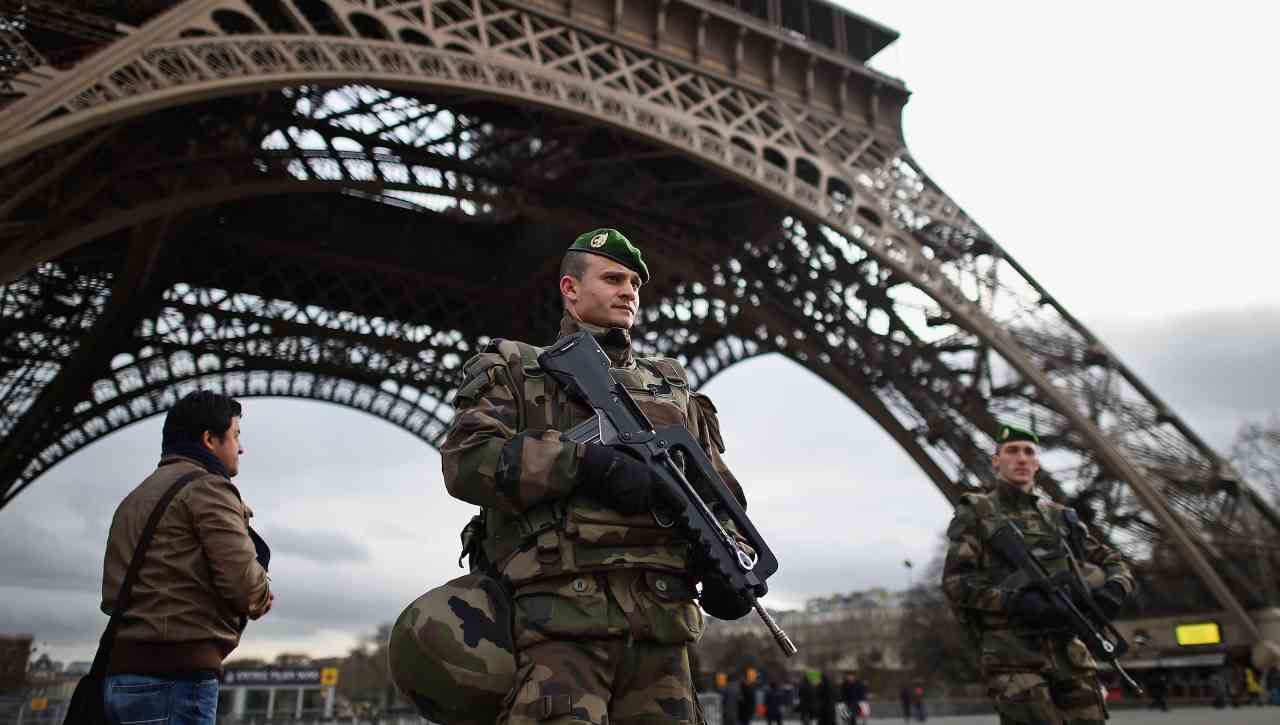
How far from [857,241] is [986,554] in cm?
1135

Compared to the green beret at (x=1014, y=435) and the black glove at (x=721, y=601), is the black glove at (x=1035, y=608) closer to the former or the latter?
the green beret at (x=1014, y=435)

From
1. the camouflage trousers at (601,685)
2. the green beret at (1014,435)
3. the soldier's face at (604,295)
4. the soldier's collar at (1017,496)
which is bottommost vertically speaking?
the camouflage trousers at (601,685)

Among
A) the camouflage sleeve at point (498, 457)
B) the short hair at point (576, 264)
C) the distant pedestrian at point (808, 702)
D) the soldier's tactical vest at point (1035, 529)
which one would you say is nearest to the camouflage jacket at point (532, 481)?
the camouflage sleeve at point (498, 457)

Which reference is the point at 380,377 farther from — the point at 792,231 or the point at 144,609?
the point at 144,609

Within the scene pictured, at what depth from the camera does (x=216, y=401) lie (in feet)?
11.8

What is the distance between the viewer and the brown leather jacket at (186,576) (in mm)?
3086

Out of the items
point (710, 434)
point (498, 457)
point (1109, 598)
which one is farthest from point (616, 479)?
point (1109, 598)

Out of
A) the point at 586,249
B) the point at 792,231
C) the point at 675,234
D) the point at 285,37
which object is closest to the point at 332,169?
the point at 285,37

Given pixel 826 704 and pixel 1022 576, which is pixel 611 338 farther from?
pixel 826 704

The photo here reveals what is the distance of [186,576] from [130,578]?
0.17 meters

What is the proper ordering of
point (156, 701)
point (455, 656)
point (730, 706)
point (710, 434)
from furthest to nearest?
1. point (730, 706)
2. point (156, 701)
3. point (710, 434)
4. point (455, 656)

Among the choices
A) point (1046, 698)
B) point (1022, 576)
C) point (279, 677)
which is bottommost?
point (279, 677)

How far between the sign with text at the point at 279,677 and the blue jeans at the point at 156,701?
3698cm

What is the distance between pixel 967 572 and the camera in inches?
199
